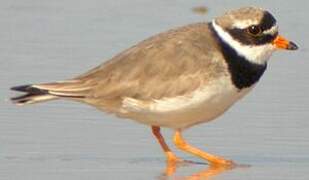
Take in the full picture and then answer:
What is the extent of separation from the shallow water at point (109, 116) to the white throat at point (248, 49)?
69cm

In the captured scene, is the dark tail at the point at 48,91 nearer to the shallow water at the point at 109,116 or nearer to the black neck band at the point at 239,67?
the shallow water at the point at 109,116

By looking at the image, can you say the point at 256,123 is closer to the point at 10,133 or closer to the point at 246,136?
the point at 246,136

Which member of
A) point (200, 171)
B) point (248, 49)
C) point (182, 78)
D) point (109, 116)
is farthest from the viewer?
point (109, 116)

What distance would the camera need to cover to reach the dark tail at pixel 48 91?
998cm

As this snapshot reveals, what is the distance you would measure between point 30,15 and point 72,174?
493 centimetres

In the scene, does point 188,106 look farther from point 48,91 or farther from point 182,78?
point 48,91

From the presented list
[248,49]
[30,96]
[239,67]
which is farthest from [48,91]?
[248,49]

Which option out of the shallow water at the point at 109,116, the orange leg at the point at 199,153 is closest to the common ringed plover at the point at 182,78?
the orange leg at the point at 199,153

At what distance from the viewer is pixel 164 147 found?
33.5 ft

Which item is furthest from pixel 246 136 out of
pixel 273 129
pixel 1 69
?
pixel 1 69

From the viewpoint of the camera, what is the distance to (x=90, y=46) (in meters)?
12.9

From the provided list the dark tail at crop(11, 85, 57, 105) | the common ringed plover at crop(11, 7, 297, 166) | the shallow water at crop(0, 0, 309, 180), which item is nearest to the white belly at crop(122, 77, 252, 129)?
the common ringed plover at crop(11, 7, 297, 166)

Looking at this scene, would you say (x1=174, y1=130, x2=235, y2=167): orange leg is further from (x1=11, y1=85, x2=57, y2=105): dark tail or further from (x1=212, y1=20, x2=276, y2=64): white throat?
(x1=11, y1=85, x2=57, y2=105): dark tail

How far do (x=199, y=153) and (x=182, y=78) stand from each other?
64 centimetres
